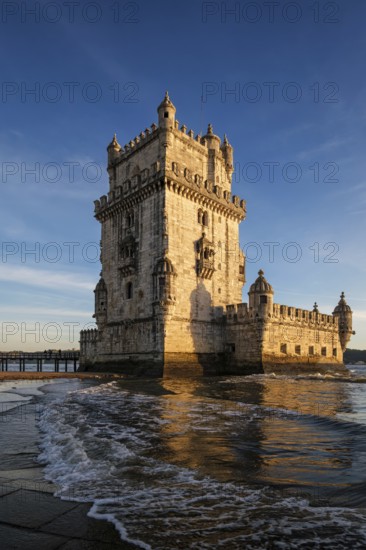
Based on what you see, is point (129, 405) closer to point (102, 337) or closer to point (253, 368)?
point (253, 368)

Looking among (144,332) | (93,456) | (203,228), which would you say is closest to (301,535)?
(93,456)

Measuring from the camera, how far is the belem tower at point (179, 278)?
31148mm

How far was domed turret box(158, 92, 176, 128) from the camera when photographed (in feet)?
108

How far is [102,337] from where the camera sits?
37156 millimetres

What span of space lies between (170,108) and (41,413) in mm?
28254

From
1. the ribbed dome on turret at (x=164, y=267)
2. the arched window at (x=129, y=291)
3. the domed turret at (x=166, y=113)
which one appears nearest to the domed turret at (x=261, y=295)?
the ribbed dome on turret at (x=164, y=267)

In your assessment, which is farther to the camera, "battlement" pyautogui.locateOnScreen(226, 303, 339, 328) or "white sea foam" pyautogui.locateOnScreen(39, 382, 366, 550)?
"battlement" pyautogui.locateOnScreen(226, 303, 339, 328)

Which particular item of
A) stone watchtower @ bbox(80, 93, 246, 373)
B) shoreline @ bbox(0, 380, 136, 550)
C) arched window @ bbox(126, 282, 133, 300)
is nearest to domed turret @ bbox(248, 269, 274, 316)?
stone watchtower @ bbox(80, 93, 246, 373)

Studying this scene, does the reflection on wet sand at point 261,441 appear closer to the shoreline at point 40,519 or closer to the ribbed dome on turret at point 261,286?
the shoreline at point 40,519

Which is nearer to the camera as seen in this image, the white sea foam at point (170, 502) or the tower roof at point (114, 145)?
the white sea foam at point (170, 502)

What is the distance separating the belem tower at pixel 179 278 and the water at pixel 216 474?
19361mm

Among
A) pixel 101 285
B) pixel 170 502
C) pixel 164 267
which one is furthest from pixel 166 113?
pixel 170 502

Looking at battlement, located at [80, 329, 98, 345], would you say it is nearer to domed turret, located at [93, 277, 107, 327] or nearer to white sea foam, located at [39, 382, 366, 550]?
domed turret, located at [93, 277, 107, 327]

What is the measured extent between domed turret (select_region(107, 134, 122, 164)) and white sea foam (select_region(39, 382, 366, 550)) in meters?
34.9
